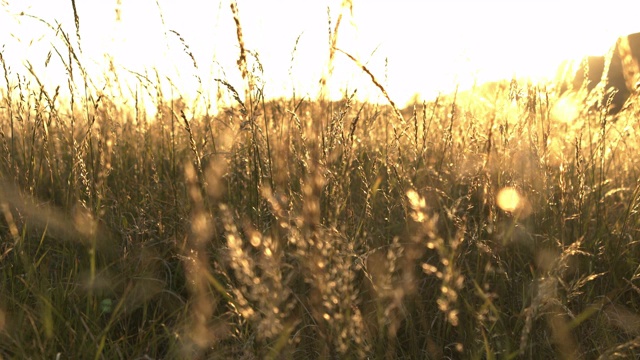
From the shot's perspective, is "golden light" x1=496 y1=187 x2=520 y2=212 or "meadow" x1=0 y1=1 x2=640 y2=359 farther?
"golden light" x1=496 y1=187 x2=520 y2=212

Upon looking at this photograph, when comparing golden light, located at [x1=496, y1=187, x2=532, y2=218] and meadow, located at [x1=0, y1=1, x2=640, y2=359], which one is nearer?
meadow, located at [x1=0, y1=1, x2=640, y2=359]

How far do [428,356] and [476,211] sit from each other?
839 mm

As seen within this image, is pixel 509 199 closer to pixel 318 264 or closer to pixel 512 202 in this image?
pixel 512 202

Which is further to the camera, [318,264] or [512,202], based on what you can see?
[512,202]

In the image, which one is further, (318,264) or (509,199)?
(509,199)

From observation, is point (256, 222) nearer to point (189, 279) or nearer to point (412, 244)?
point (189, 279)

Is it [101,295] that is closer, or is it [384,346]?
[384,346]

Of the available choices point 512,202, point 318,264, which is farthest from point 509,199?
point 318,264

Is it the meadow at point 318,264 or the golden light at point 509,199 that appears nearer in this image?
the meadow at point 318,264

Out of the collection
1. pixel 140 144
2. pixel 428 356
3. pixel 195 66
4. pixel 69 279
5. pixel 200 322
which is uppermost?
pixel 195 66

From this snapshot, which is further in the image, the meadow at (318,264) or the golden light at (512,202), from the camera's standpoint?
the golden light at (512,202)

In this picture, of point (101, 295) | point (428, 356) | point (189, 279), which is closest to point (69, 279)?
point (101, 295)

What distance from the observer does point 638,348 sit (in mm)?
1388

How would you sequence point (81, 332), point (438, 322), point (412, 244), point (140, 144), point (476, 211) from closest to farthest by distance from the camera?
1. point (81, 332)
2. point (438, 322)
3. point (412, 244)
4. point (476, 211)
5. point (140, 144)
